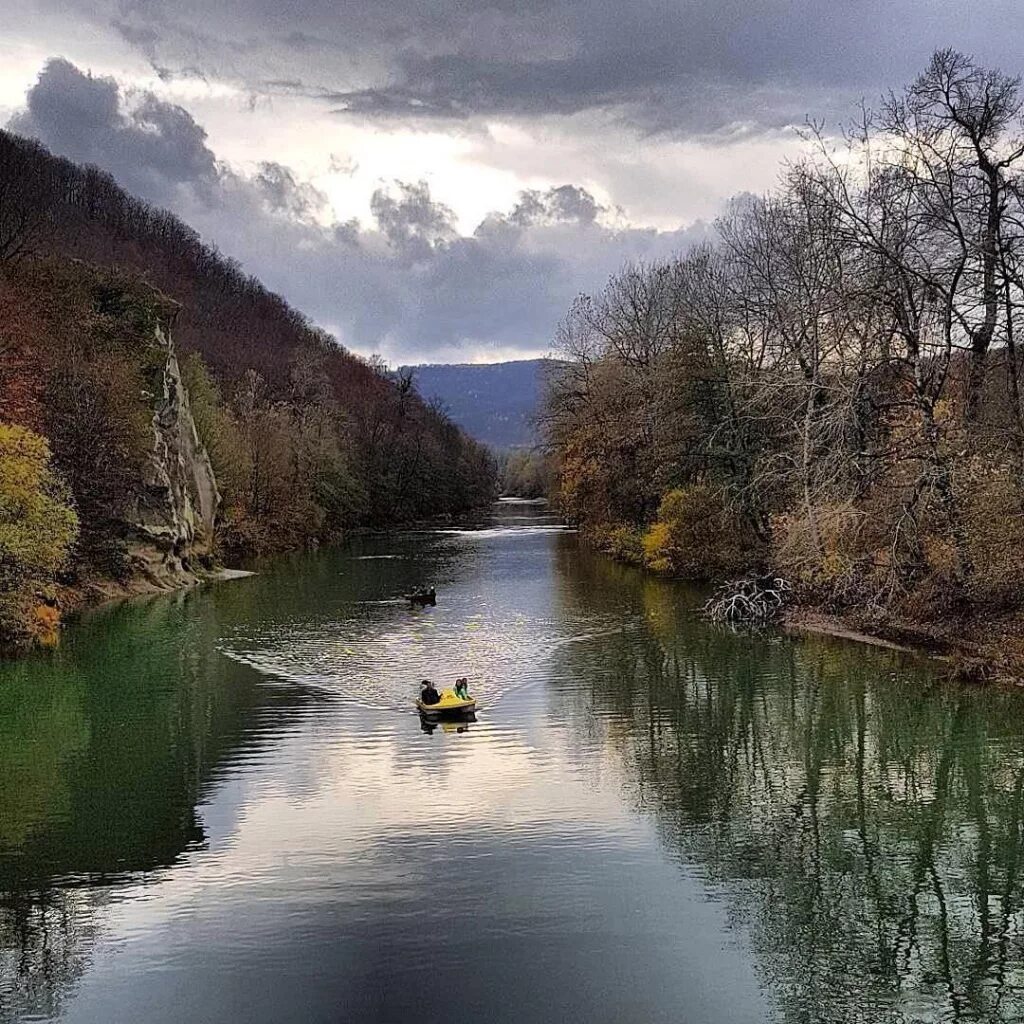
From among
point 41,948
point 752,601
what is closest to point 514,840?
point 41,948

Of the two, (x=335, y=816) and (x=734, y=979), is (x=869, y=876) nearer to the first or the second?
(x=734, y=979)

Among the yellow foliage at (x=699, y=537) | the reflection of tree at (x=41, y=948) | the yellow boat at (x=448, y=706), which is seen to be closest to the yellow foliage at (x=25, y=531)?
the yellow boat at (x=448, y=706)

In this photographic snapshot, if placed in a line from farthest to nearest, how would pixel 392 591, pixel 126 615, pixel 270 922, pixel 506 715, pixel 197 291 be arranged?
1. pixel 197 291
2. pixel 392 591
3. pixel 126 615
4. pixel 506 715
5. pixel 270 922

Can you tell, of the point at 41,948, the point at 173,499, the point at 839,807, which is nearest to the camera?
the point at 41,948

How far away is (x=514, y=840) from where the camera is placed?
48.1ft

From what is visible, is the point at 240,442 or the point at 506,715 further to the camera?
the point at 240,442

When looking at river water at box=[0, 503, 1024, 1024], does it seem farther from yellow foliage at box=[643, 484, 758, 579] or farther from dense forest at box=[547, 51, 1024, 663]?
yellow foliage at box=[643, 484, 758, 579]

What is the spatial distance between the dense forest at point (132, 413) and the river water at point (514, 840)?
6153 millimetres

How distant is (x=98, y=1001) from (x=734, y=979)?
636 cm

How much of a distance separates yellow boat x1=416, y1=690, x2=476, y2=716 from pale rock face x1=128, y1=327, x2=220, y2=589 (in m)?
27.1

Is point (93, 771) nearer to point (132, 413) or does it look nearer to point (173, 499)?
point (132, 413)

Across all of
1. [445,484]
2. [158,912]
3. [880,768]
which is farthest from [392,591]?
[445,484]

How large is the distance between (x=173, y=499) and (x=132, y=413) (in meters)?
5.23

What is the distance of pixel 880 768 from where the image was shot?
18.3 metres
